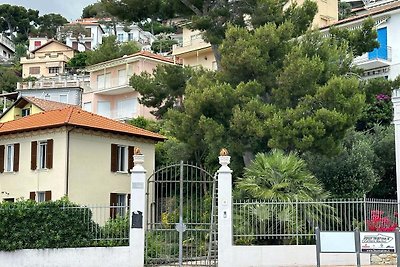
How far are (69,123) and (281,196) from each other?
1213 centimetres

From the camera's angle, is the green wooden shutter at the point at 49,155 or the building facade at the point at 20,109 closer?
the green wooden shutter at the point at 49,155

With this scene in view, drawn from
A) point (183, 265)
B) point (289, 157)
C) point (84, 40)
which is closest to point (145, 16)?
point (289, 157)

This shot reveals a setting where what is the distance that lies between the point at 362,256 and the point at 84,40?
96002mm

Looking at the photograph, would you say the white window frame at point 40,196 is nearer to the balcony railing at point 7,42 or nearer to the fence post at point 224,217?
the fence post at point 224,217

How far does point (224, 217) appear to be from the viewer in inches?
→ 873

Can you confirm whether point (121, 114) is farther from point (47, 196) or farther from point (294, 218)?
point (294, 218)

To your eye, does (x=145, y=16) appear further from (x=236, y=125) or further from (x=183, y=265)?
(x=183, y=265)

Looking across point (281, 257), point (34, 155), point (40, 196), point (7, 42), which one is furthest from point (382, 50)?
point (7, 42)

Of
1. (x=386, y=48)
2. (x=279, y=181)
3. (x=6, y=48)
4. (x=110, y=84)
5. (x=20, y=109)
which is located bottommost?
(x=279, y=181)

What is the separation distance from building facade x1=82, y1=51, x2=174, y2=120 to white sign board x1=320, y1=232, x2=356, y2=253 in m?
40.0

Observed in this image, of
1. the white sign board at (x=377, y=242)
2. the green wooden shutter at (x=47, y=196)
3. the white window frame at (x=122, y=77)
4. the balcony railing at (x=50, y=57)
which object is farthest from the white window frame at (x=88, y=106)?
the white sign board at (x=377, y=242)

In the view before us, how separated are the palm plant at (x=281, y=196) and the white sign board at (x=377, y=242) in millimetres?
3416

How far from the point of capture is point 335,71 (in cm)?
2831

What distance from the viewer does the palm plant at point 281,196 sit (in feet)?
74.1
